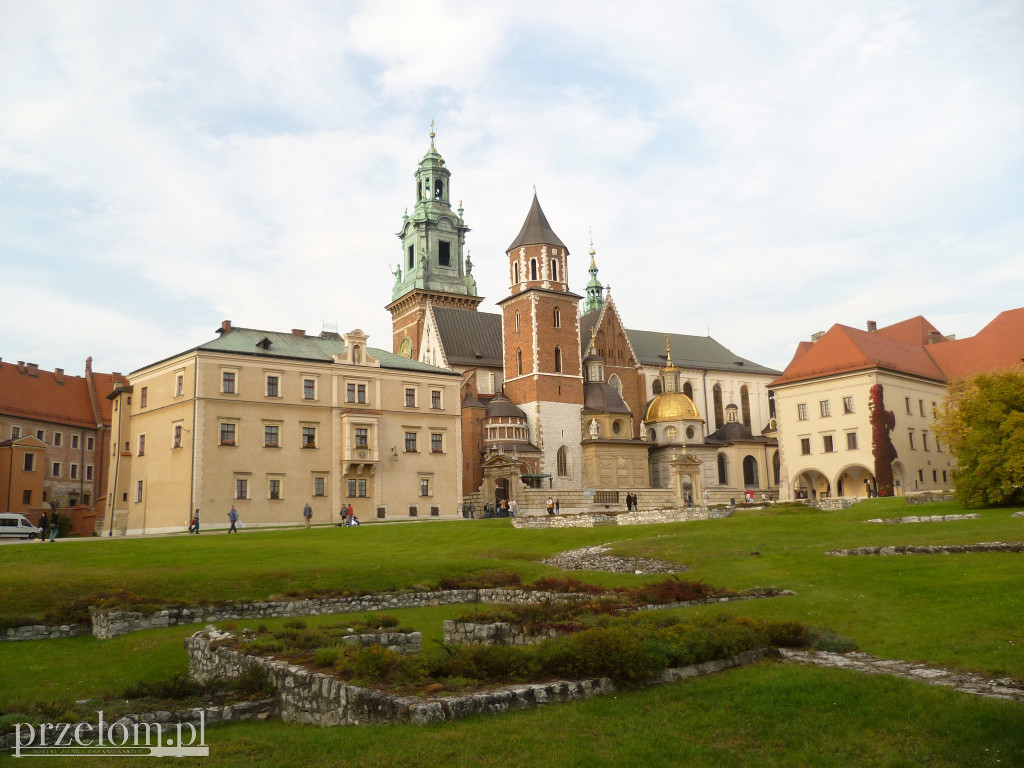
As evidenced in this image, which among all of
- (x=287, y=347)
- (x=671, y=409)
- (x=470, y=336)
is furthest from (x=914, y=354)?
(x=287, y=347)

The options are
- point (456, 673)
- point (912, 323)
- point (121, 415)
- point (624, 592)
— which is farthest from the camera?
point (912, 323)

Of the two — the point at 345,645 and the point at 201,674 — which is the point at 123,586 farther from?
the point at 345,645

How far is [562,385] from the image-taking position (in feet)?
253

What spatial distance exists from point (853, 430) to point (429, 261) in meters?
51.4

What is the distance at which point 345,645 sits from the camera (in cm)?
1341

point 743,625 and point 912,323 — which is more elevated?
point 912,323

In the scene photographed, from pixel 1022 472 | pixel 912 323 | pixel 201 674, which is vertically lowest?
pixel 201 674

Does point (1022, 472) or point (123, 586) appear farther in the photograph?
point (1022, 472)

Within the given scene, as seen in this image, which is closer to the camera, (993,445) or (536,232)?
(993,445)

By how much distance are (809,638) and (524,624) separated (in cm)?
497

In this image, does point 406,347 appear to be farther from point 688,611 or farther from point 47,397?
point 688,611

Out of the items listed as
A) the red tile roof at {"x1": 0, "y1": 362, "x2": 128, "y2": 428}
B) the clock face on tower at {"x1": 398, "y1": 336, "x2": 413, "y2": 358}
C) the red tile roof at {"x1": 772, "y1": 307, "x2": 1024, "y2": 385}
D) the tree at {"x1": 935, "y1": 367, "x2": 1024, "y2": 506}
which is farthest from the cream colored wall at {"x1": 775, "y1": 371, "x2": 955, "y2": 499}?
the red tile roof at {"x1": 0, "y1": 362, "x2": 128, "y2": 428}

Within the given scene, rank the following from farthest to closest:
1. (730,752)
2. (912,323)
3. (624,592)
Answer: (912,323) → (624,592) → (730,752)

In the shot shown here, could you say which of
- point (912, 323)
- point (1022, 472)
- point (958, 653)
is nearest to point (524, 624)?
point (958, 653)
